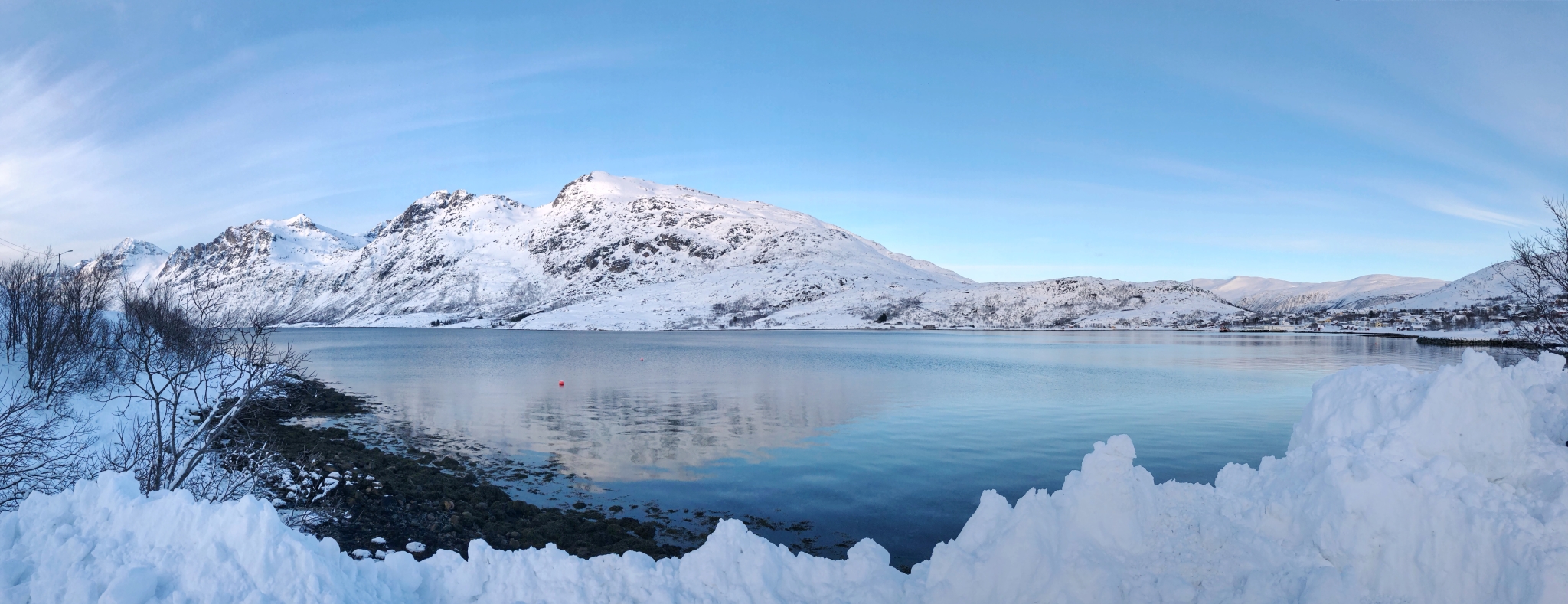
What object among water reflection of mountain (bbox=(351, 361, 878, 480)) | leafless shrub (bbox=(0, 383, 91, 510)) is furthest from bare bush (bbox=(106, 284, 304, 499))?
water reflection of mountain (bbox=(351, 361, 878, 480))

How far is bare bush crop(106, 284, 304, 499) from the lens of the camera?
490 inches

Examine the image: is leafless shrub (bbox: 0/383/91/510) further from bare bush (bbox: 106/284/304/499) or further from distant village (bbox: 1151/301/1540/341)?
distant village (bbox: 1151/301/1540/341)

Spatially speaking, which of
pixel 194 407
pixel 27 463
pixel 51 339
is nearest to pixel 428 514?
pixel 27 463

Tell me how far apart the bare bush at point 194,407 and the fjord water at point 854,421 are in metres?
6.14

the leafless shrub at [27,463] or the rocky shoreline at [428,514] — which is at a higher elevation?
the leafless shrub at [27,463]

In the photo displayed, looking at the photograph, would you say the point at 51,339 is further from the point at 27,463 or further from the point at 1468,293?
the point at 1468,293

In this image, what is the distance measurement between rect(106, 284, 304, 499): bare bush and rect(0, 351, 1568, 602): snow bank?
15.4 ft

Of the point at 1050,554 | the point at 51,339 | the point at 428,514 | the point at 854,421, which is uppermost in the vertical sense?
the point at 51,339

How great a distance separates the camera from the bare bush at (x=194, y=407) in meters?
12.5

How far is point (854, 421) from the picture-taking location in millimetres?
30672

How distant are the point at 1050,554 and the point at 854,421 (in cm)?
2278

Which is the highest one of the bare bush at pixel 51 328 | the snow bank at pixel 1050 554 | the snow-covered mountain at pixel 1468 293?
the snow-covered mountain at pixel 1468 293

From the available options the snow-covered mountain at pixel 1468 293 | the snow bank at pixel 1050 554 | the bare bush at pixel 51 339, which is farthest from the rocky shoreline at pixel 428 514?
the snow-covered mountain at pixel 1468 293

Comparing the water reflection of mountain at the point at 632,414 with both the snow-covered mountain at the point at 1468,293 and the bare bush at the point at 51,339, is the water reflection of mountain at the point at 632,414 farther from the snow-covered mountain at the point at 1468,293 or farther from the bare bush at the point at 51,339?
the snow-covered mountain at the point at 1468,293
